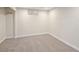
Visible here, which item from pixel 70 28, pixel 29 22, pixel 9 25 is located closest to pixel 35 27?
pixel 29 22

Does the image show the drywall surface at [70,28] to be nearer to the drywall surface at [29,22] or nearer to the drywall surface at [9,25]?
the drywall surface at [29,22]

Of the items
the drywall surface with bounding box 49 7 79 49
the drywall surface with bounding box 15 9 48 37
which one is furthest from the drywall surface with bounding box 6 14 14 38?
the drywall surface with bounding box 49 7 79 49

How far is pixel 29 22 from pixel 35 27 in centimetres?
49

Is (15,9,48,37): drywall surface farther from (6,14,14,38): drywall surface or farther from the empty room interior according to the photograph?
(6,14,14,38): drywall surface

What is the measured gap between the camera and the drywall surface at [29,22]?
5.33 metres

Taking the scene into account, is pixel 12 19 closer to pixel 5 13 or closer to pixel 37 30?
pixel 5 13

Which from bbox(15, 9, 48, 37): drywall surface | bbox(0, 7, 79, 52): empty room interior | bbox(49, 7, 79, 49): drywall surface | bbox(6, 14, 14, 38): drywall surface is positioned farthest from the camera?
bbox(15, 9, 48, 37): drywall surface

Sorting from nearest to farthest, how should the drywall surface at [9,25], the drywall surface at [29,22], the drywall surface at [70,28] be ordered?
the drywall surface at [70,28], the drywall surface at [9,25], the drywall surface at [29,22]

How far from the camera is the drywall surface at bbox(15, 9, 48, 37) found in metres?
5.33

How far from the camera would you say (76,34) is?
12.1 feet

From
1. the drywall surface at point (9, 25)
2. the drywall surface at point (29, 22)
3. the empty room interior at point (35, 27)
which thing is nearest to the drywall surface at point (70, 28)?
the empty room interior at point (35, 27)

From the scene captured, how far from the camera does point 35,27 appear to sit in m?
5.74
